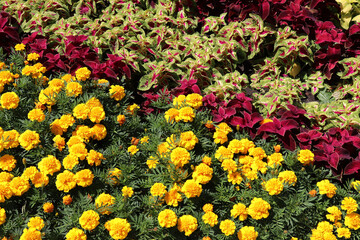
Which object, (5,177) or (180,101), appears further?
(180,101)

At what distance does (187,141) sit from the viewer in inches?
112

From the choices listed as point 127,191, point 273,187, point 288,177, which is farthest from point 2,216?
point 288,177

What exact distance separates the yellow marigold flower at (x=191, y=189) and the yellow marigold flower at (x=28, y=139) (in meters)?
1.07

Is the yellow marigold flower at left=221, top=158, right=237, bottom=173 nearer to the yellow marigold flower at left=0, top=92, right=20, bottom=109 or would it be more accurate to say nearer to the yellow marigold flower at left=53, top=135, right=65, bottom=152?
the yellow marigold flower at left=53, top=135, right=65, bottom=152

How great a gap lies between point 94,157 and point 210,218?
2.95 feet

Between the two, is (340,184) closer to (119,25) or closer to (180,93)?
(180,93)

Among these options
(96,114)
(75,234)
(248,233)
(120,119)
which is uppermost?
(96,114)

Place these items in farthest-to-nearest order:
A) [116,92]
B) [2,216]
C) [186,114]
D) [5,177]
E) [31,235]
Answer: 1. [116,92]
2. [186,114]
3. [5,177]
4. [2,216]
5. [31,235]

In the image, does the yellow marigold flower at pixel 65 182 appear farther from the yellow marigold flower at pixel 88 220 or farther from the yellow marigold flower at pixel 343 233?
the yellow marigold flower at pixel 343 233

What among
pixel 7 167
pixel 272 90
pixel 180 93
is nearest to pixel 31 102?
pixel 7 167

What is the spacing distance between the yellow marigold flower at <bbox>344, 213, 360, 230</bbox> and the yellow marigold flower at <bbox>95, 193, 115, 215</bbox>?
165 centimetres

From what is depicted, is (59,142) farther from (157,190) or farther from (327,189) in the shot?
(327,189)

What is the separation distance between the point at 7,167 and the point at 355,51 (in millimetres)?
3383

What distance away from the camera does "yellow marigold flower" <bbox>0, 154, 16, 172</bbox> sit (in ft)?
8.69
